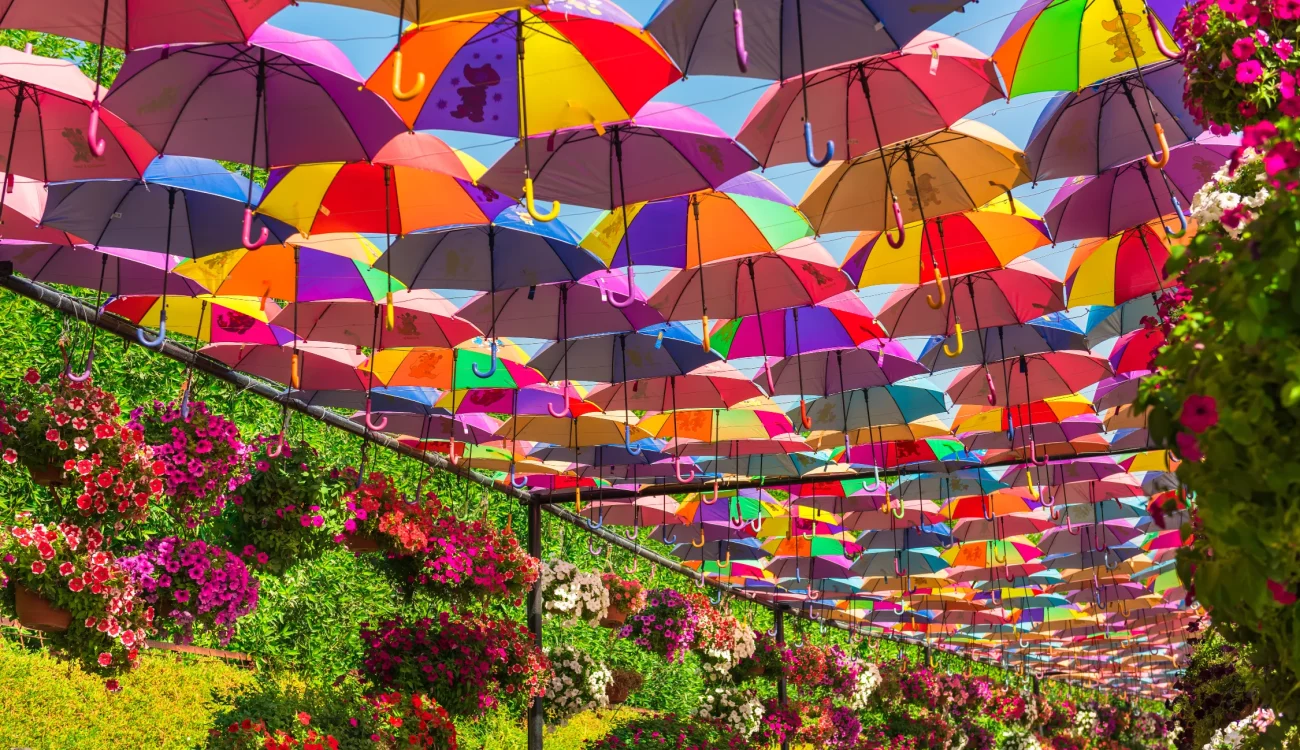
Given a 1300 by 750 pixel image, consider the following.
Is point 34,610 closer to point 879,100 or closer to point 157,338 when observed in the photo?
point 157,338

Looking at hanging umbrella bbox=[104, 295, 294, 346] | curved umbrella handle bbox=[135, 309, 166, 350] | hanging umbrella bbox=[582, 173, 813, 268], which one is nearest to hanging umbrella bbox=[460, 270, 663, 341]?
hanging umbrella bbox=[582, 173, 813, 268]

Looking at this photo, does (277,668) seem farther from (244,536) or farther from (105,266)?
(105,266)

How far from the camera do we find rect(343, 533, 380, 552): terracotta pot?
26.7 feet

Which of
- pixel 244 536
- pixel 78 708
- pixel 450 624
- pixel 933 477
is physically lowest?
pixel 78 708

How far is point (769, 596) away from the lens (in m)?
20.4

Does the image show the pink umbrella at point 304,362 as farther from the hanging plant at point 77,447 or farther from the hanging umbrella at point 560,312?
the hanging plant at point 77,447

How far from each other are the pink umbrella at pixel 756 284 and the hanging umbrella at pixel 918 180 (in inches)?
30.7

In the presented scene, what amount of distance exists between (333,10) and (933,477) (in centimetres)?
1003

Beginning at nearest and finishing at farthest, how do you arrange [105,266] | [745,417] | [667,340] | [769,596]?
[105,266]
[667,340]
[745,417]
[769,596]

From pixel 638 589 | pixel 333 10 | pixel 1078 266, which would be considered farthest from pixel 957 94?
pixel 638 589

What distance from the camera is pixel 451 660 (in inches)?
346

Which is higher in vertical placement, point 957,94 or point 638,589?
point 957,94

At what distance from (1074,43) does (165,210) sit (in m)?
5.04

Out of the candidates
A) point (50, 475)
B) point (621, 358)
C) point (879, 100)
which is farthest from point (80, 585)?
point (879, 100)
